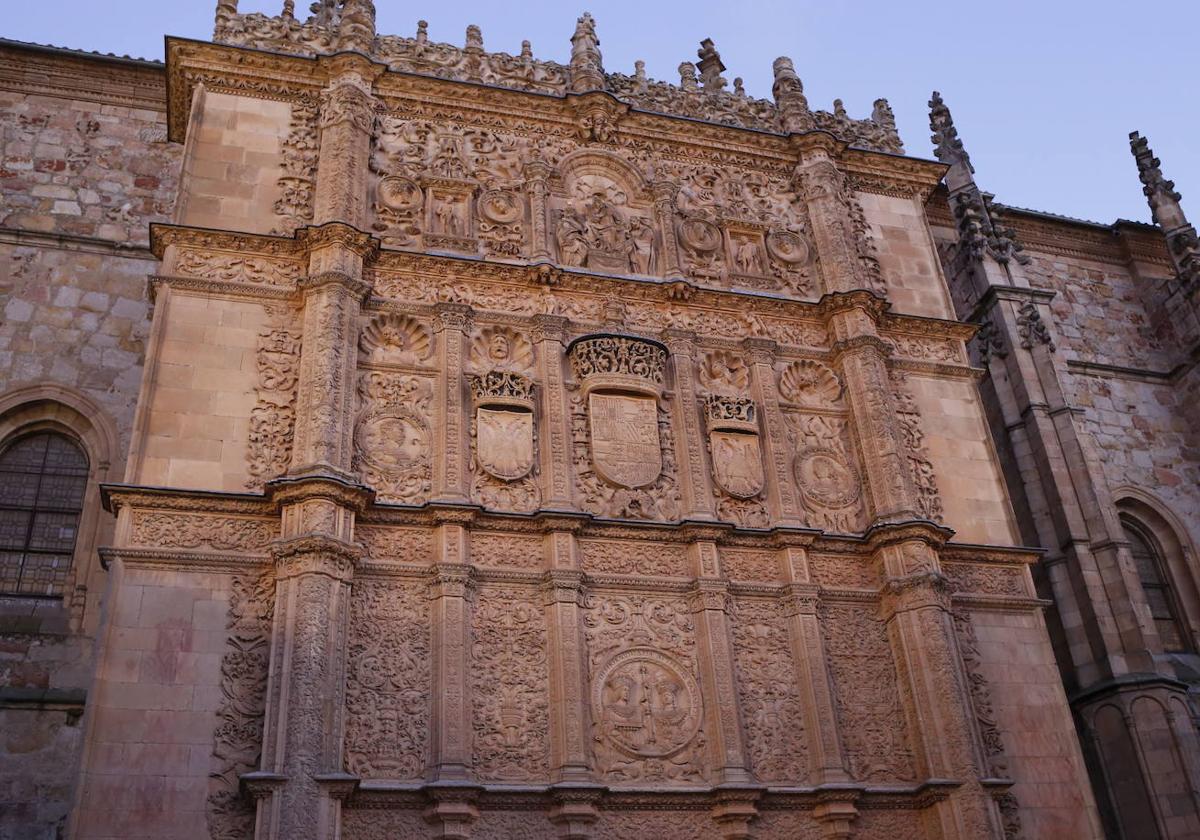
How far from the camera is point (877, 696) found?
485 inches

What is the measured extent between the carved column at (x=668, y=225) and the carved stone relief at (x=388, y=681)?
554 cm

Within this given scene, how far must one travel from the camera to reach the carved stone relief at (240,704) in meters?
9.77

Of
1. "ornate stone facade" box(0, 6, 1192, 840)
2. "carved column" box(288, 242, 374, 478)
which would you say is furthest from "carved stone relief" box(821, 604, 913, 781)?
"carved column" box(288, 242, 374, 478)

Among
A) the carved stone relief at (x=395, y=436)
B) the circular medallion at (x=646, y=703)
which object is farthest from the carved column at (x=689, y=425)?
the carved stone relief at (x=395, y=436)

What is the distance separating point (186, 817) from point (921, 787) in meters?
7.14

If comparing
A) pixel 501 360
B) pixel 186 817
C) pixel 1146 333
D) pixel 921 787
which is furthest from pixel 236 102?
pixel 1146 333

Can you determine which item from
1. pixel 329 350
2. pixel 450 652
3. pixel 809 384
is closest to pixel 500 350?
Result: pixel 329 350

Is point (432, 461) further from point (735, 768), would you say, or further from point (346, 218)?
point (735, 768)

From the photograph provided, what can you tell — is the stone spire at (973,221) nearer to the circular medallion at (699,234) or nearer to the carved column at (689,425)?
the circular medallion at (699,234)

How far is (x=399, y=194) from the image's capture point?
46.4 ft

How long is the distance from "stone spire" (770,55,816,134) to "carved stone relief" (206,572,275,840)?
10227 mm

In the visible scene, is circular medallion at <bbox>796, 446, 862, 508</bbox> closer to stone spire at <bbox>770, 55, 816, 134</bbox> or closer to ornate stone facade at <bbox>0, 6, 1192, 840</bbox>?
ornate stone facade at <bbox>0, 6, 1192, 840</bbox>

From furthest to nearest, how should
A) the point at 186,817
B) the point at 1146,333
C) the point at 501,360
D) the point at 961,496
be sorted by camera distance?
the point at 1146,333 < the point at 961,496 < the point at 501,360 < the point at 186,817

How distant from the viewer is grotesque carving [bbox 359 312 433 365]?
12.8 m
